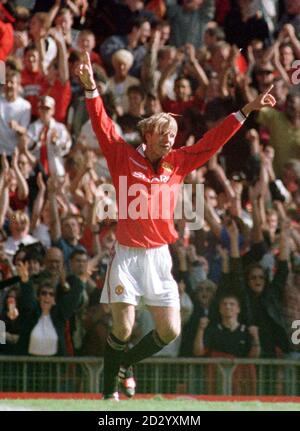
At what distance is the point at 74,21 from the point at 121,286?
5.64 meters

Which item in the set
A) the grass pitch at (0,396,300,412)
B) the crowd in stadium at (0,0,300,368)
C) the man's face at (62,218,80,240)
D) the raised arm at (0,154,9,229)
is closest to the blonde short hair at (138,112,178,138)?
the grass pitch at (0,396,300,412)

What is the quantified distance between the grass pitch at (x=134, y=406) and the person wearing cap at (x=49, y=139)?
12.1 ft

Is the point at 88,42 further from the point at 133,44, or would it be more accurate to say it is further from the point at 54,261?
the point at 54,261

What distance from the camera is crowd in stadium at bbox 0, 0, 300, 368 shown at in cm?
1092

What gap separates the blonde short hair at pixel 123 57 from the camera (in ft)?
41.7

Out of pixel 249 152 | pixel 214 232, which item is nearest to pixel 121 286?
pixel 214 232

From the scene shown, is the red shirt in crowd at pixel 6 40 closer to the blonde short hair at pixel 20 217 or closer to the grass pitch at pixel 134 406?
the blonde short hair at pixel 20 217

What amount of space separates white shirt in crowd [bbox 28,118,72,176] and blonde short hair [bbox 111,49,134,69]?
93 cm

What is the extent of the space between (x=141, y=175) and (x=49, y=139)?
4061mm

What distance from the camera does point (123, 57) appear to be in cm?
1272

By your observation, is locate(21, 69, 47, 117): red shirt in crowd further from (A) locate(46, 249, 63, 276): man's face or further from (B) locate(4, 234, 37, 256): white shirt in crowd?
(A) locate(46, 249, 63, 276): man's face

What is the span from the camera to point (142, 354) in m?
8.45
